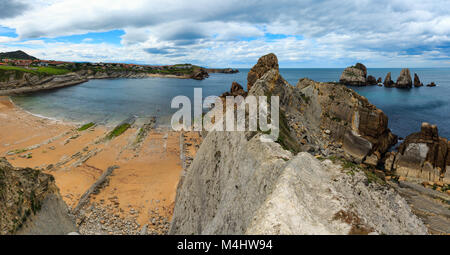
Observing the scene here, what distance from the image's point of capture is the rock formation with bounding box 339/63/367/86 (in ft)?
383

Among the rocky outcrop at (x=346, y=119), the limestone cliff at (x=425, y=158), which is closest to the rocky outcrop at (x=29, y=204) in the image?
the rocky outcrop at (x=346, y=119)

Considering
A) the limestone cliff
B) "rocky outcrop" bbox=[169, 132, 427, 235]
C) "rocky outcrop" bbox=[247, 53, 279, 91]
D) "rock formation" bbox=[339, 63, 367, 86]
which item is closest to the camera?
"rocky outcrop" bbox=[169, 132, 427, 235]

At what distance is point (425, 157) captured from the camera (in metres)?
24.0

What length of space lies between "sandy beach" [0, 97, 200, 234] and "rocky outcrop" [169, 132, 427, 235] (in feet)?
32.2

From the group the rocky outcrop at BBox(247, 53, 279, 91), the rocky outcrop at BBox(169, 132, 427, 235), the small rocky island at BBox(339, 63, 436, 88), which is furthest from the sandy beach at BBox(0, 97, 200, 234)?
the small rocky island at BBox(339, 63, 436, 88)

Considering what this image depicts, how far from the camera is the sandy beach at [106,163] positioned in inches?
714

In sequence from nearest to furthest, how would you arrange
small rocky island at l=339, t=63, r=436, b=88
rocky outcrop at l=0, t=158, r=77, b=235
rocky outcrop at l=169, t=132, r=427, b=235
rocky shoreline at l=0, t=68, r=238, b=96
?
1. rocky outcrop at l=169, t=132, r=427, b=235
2. rocky outcrop at l=0, t=158, r=77, b=235
3. rocky shoreline at l=0, t=68, r=238, b=96
4. small rocky island at l=339, t=63, r=436, b=88

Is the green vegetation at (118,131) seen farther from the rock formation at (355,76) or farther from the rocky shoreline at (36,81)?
the rock formation at (355,76)

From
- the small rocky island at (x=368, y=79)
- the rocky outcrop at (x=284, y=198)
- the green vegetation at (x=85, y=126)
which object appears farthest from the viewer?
the small rocky island at (x=368, y=79)

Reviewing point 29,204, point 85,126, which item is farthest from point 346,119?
point 85,126

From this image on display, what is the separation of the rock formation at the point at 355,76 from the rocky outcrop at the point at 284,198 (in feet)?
428

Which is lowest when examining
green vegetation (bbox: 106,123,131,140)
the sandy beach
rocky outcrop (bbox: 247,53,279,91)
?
the sandy beach

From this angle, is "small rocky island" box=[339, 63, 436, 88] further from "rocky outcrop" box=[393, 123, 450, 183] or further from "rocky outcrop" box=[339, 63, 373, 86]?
"rocky outcrop" box=[393, 123, 450, 183]

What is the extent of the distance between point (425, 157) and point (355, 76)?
110536mm
